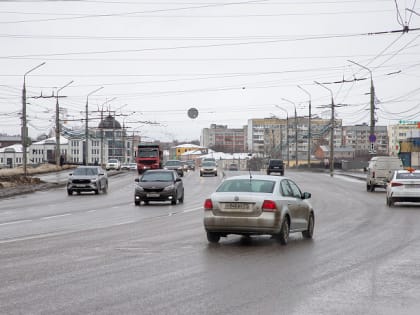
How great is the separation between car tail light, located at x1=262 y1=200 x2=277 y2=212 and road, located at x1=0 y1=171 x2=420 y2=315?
30.6 inches

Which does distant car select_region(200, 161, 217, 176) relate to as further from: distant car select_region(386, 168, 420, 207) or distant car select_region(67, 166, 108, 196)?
distant car select_region(386, 168, 420, 207)

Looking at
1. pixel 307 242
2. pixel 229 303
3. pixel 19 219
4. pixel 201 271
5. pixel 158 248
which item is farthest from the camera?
pixel 19 219

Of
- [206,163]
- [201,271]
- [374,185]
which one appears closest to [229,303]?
[201,271]

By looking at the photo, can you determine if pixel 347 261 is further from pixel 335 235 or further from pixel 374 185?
pixel 374 185

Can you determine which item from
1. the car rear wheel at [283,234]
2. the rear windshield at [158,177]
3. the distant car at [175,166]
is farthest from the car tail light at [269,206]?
the distant car at [175,166]

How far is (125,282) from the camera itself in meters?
10.8

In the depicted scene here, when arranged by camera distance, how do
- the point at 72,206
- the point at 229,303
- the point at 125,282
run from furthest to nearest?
1. the point at 72,206
2. the point at 125,282
3. the point at 229,303

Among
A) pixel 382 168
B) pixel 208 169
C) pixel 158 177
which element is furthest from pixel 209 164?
pixel 158 177

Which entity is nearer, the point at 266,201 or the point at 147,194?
the point at 266,201

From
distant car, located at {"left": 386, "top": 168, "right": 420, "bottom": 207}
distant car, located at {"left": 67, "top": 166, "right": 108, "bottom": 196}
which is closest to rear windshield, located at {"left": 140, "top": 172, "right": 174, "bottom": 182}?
distant car, located at {"left": 386, "top": 168, "right": 420, "bottom": 207}

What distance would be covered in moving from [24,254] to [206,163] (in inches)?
2487

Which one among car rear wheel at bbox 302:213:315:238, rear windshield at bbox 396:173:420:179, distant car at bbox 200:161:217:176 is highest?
rear windshield at bbox 396:173:420:179

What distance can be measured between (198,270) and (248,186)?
491 centimetres

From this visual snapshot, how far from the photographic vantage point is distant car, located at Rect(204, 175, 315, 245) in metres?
16.1
